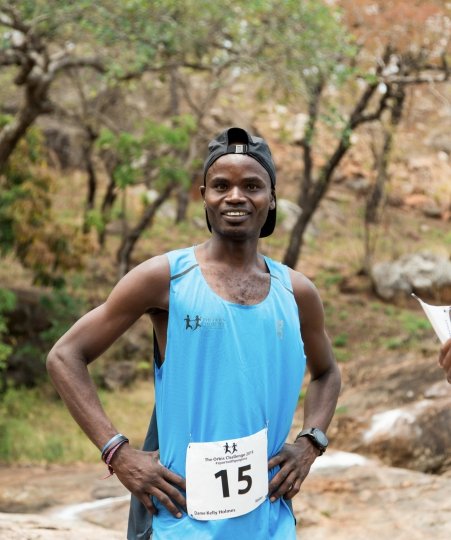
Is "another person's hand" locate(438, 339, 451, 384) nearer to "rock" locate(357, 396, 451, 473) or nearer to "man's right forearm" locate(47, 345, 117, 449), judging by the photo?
"man's right forearm" locate(47, 345, 117, 449)

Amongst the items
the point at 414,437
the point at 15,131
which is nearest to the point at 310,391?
the point at 414,437

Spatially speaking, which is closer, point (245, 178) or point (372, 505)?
point (245, 178)

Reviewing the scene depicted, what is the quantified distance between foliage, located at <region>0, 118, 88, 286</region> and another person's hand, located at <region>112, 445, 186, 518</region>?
7875 mm

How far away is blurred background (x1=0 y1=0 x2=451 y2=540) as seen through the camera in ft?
17.4

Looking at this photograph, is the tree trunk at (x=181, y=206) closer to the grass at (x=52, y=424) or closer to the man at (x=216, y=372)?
the grass at (x=52, y=424)

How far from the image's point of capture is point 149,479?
215cm

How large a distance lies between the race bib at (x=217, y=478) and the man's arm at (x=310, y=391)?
0.43 ft

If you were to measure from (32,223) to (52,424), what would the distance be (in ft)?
7.81

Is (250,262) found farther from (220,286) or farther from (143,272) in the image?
(143,272)

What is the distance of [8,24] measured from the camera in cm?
911

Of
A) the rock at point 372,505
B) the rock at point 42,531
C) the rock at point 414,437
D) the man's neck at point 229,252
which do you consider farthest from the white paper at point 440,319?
the rock at point 414,437

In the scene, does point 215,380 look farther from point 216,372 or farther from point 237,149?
point 237,149

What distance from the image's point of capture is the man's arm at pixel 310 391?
7.48ft

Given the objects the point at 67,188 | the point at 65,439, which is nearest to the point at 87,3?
the point at 65,439
